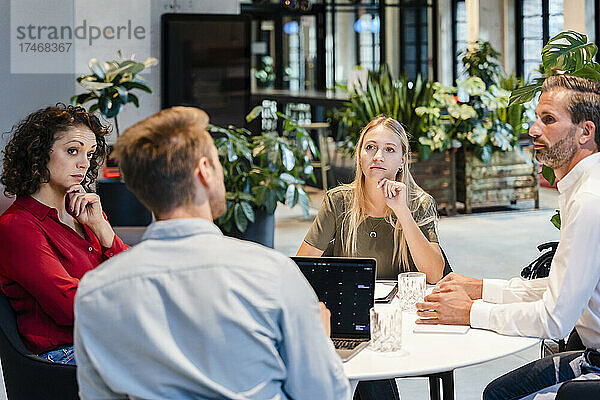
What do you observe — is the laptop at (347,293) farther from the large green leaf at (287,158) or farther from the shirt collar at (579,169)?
the large green leaf at (287,158)

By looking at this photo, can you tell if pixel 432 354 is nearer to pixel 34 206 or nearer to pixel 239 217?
pixel 34 206

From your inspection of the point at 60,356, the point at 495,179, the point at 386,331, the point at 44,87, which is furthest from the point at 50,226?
the point at 495,179

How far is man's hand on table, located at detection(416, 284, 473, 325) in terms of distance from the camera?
7.62ft

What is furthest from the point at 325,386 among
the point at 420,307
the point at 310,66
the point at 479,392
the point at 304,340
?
the point at 310,66

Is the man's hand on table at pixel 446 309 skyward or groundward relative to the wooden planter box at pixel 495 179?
groundward

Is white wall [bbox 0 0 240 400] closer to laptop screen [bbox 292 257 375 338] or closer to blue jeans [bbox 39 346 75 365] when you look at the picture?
blue jeans [bbox 39 346 75 365]

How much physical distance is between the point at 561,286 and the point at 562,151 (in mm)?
441

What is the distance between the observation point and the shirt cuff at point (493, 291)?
2.52m

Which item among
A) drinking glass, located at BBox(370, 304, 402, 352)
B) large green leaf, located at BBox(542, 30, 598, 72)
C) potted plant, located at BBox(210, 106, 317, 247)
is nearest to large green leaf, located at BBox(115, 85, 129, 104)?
potted plant, located at BBox(210, 106, 317, 247)

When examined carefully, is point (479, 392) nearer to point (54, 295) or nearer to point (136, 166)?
point (54, 295)

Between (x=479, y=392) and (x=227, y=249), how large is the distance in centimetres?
272

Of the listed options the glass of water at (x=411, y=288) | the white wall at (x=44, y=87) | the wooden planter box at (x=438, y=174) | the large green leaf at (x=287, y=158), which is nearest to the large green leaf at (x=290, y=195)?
the large green leaf at (x=287, y=158)

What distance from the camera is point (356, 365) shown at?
1.99m

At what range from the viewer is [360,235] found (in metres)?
3.15
